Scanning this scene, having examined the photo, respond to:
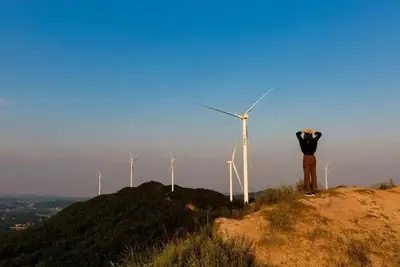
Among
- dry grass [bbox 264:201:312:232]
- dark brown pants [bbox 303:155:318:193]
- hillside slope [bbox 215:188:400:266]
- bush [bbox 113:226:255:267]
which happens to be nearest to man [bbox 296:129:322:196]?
dark brown pants [bbox 303:155:318:193]

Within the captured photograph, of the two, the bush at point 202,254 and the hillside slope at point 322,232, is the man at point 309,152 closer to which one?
the hillside slope at point 322,232

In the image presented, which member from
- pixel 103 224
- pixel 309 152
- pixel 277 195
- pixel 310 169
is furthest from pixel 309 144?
pixel 103 224

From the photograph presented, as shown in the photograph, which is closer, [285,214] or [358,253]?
[358,253]

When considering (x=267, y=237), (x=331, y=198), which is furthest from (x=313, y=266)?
(x=331, y=198)

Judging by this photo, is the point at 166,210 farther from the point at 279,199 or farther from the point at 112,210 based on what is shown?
the point at 279,199

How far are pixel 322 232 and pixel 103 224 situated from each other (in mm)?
40026

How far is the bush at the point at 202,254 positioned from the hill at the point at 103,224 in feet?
50.4

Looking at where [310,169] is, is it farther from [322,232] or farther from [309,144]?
[322,232]

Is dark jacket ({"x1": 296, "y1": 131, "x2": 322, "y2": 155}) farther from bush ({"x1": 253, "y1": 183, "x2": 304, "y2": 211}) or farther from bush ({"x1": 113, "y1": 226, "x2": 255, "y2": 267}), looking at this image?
bush ({"x1": 113, "y1": 226, "x2": 255, "y2": 267})

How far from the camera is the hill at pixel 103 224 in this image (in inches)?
1299

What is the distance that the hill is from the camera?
33000 mm

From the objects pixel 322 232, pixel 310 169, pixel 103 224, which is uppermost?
pixel 310 169

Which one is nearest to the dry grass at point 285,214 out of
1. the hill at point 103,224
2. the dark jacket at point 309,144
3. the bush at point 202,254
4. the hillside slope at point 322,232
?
the hillside slope at point 322,232

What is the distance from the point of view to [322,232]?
13.2 m
